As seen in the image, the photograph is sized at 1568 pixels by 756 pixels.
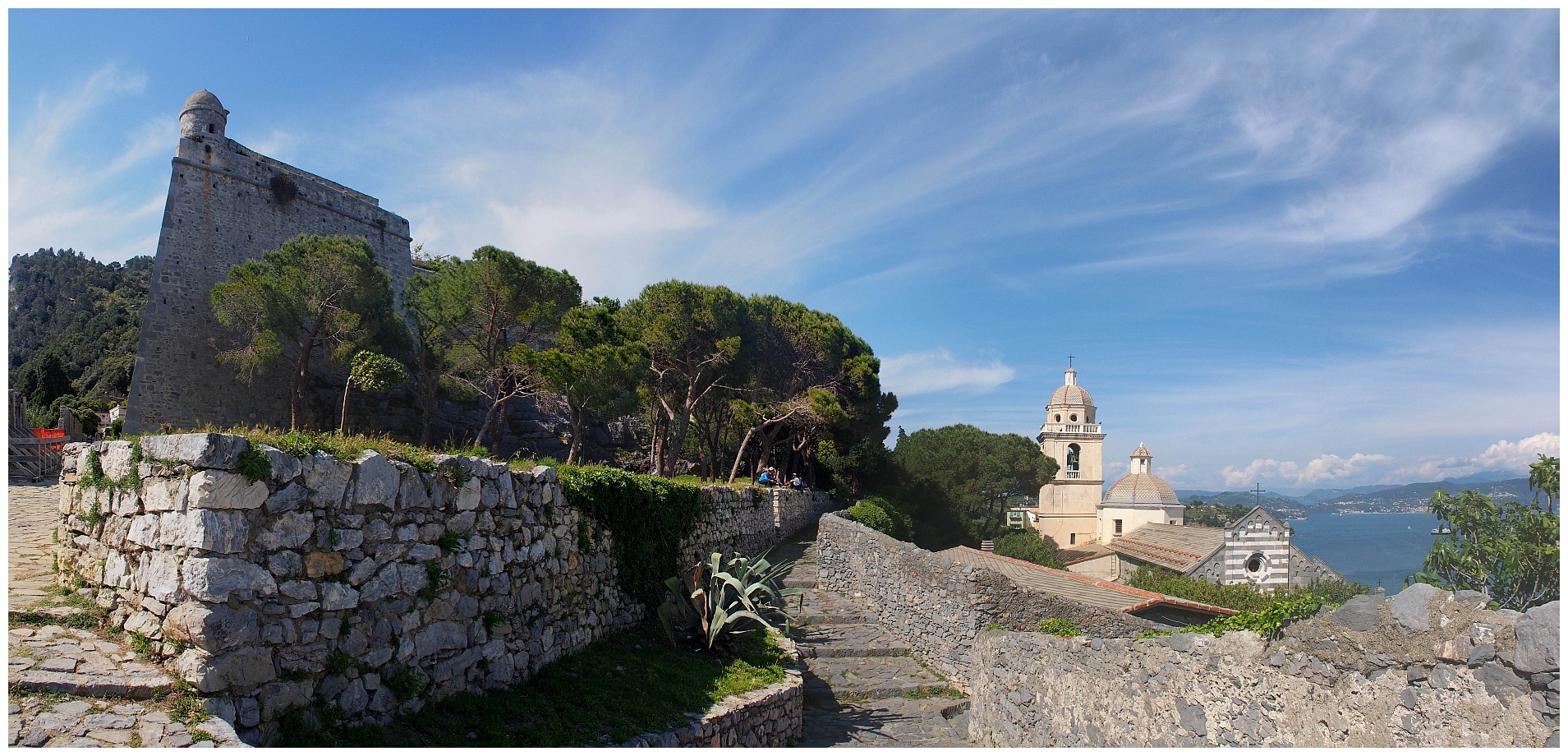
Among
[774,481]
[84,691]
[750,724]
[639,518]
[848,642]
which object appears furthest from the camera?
[774,481]

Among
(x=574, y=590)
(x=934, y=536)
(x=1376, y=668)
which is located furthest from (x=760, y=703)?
(x=934, y=536)

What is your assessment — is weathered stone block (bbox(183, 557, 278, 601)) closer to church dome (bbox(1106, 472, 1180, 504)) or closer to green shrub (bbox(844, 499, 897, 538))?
green shrub (bbox(844, 499, 897, 538))

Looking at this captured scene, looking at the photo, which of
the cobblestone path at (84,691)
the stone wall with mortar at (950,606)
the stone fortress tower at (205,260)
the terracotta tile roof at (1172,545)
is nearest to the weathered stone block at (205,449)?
the cobblestone path at (84,691)

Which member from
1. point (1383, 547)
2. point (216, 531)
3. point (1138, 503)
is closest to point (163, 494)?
point (216, 531)

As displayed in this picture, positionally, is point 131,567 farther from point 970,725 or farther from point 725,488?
point 725,488

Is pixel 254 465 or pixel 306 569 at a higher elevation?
pixel 254 465

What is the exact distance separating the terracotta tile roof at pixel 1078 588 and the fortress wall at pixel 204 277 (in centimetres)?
1958

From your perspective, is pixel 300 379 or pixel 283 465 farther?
pixel 300 379

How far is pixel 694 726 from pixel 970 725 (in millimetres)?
4404

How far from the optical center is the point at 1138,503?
4228 cm

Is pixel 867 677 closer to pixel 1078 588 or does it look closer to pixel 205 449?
pixel 1078 588

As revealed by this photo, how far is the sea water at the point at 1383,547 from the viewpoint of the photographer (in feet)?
21.3

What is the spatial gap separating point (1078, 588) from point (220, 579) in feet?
41.1

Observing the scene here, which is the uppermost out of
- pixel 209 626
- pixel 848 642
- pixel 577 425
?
pixel 577 425
